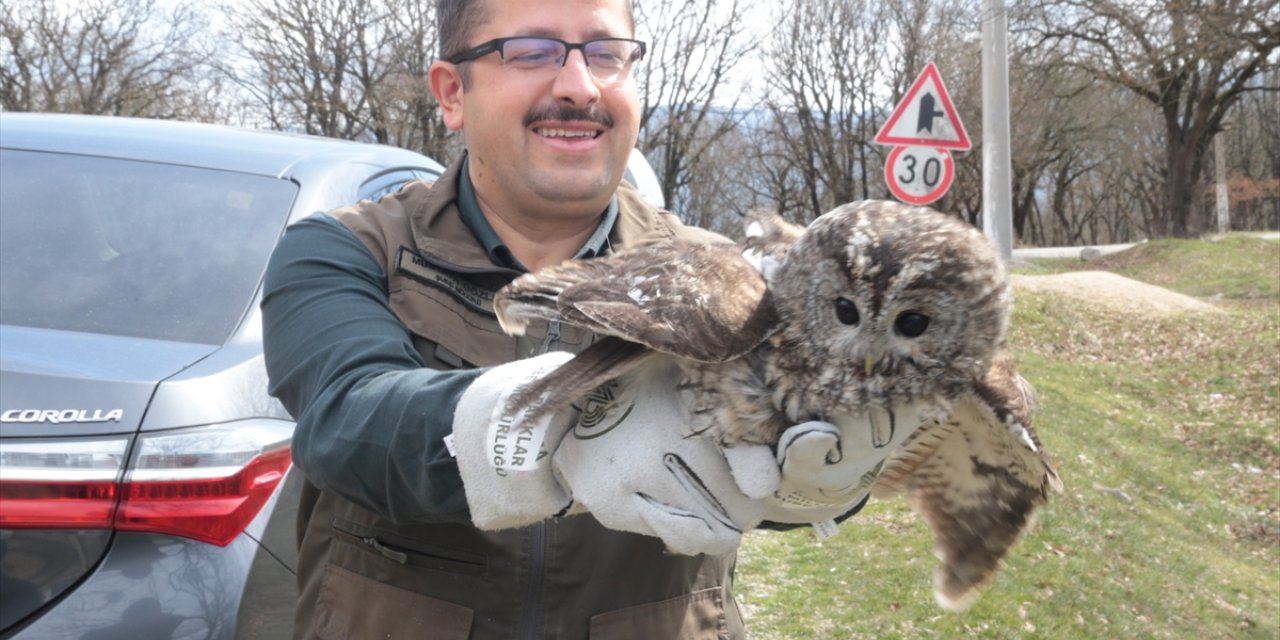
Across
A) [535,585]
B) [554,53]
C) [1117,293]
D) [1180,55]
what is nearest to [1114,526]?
[535,585]

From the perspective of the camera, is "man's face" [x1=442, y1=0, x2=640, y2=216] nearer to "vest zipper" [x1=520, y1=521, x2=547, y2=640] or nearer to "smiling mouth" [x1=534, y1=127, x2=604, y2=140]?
"smiling mouth" [x1=534, y1=127, x2=604, y2=140]

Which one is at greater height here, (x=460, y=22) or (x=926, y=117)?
(x=926, y=117)

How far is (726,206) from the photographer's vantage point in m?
33.8

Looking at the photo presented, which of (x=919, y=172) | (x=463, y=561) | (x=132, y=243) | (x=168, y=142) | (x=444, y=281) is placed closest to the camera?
(x=463, y=561)

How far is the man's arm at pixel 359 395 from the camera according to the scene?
5.23 feet

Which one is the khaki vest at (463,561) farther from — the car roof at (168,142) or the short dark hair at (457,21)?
the car roof at (168,142)

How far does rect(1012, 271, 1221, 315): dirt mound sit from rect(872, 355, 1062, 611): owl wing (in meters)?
15.3

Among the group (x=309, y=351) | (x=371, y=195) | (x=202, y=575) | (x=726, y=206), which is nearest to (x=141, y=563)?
(x=202, y=575)

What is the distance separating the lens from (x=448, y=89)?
96.3 inches

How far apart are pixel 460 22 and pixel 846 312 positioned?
3.84 feet

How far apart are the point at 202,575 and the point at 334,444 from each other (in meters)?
1.17

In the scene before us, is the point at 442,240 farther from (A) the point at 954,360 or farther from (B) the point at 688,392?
(A) the point at 954,360

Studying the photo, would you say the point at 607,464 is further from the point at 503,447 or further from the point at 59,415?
the point at 59,415

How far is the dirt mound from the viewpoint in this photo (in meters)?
16.9
